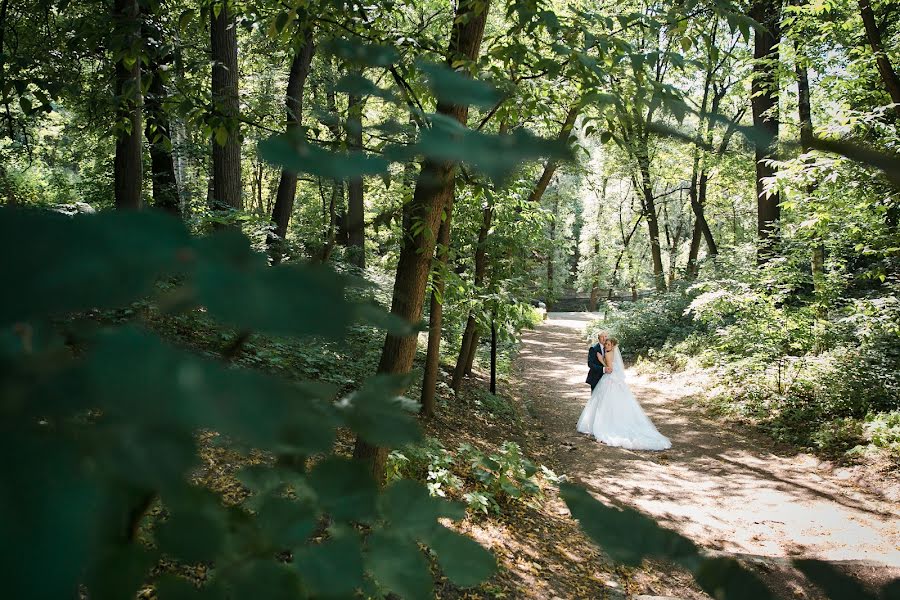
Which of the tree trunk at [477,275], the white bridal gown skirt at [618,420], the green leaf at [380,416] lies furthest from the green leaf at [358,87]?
→ the white bridal gown skirt at [618,420]

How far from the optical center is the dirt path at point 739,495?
18.7 feet

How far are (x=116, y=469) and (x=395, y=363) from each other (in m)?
3.56

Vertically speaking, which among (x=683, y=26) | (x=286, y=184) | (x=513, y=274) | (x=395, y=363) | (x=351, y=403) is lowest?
(x=395, y=363)

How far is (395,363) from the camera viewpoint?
384 centimetres

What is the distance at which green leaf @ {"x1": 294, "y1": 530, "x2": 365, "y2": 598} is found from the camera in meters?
0.53

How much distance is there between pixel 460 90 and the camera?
21.3 inches

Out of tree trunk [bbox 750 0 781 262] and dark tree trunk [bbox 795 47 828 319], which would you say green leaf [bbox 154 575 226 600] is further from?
tree trunk [bbox 750 0 781 262]

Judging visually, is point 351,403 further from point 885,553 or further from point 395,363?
point 885,553

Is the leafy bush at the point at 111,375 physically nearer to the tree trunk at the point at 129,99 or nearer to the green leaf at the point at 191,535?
the green leaf at the point at 191,535

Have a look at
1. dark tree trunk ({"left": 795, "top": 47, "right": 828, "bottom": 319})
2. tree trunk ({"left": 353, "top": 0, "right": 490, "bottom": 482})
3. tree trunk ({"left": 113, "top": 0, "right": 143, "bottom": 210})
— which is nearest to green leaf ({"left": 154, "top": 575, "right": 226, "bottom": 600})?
tree trunk ({"left": 113, "top": 0, "right": 143, "bottom": 210})

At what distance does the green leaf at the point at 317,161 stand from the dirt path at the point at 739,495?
13.6 feet

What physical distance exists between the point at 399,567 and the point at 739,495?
775 cm

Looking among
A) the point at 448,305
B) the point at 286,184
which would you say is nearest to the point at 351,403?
the point at 448,305

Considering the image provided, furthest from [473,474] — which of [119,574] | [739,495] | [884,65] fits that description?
[884,65]
